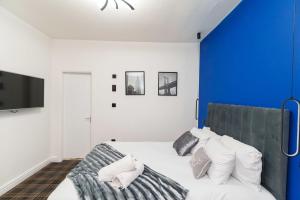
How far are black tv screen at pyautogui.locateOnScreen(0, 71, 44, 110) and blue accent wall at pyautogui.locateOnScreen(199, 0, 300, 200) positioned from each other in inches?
132

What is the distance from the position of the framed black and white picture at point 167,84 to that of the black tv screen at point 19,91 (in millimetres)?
2535

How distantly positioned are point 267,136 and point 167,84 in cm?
265

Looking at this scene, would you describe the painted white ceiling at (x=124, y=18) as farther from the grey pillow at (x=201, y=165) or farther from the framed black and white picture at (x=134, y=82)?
the grey pillow at (x=201, y=165)

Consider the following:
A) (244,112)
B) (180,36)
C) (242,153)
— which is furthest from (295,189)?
(180,36)

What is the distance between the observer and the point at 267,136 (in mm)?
1667

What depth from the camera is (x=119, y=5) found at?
8.16 feet

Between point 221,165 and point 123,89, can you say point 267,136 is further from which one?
point 123,89

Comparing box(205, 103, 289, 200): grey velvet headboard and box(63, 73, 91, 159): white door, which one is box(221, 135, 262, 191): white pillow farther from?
box(63, 73, 91, 159): white door

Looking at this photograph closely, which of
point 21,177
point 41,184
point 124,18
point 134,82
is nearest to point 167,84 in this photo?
point 134,82

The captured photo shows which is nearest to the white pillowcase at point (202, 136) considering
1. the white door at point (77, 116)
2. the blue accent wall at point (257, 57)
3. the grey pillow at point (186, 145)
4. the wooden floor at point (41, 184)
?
the grey pillow at point (186, 145)

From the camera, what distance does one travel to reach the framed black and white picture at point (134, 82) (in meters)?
→ 4.07

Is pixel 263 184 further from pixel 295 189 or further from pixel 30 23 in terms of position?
pixel 30 23

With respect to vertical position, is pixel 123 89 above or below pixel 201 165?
above

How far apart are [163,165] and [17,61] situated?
294 cm
